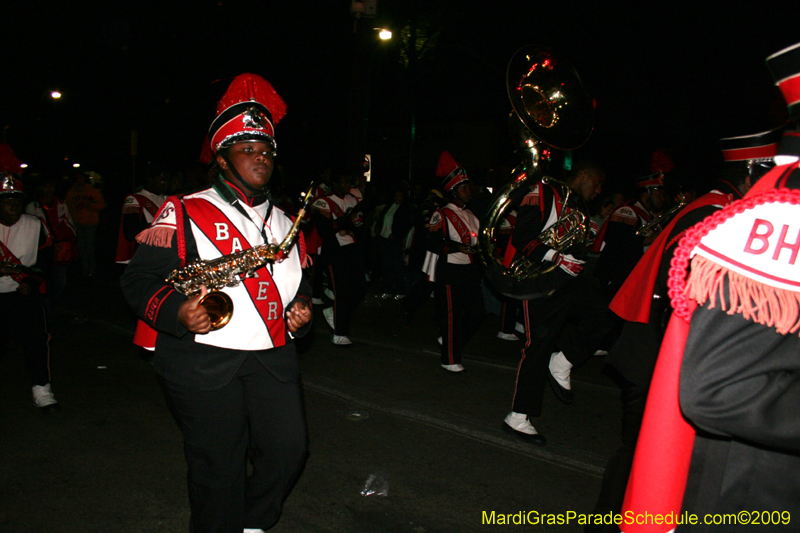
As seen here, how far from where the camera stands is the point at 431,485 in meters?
3.63

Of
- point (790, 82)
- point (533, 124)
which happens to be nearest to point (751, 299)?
point (790, 82)

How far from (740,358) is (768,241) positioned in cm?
25

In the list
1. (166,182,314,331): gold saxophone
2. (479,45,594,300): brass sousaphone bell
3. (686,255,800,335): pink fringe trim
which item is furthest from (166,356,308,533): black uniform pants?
→ (479,45,594,300): brass sousaphone bell

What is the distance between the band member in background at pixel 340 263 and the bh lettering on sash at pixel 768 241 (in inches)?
231

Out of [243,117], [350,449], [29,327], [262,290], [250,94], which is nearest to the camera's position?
[262,290]

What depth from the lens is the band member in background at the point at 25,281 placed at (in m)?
4.43

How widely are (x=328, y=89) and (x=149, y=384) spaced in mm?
17623

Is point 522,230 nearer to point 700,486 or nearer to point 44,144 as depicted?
point 700,486

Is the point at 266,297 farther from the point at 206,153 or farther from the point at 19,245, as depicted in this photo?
the point at 19,245

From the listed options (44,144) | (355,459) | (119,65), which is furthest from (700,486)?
(44,144)

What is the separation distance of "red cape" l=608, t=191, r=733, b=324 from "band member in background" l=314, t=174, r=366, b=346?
427 cm

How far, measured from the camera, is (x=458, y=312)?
5887 mm

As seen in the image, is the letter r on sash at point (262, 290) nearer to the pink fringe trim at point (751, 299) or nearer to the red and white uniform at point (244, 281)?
the red and white uniform at point (244, 281)

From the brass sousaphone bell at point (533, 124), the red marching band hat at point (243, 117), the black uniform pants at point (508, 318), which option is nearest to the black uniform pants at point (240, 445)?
the red marching band hat at point (243, 117)
